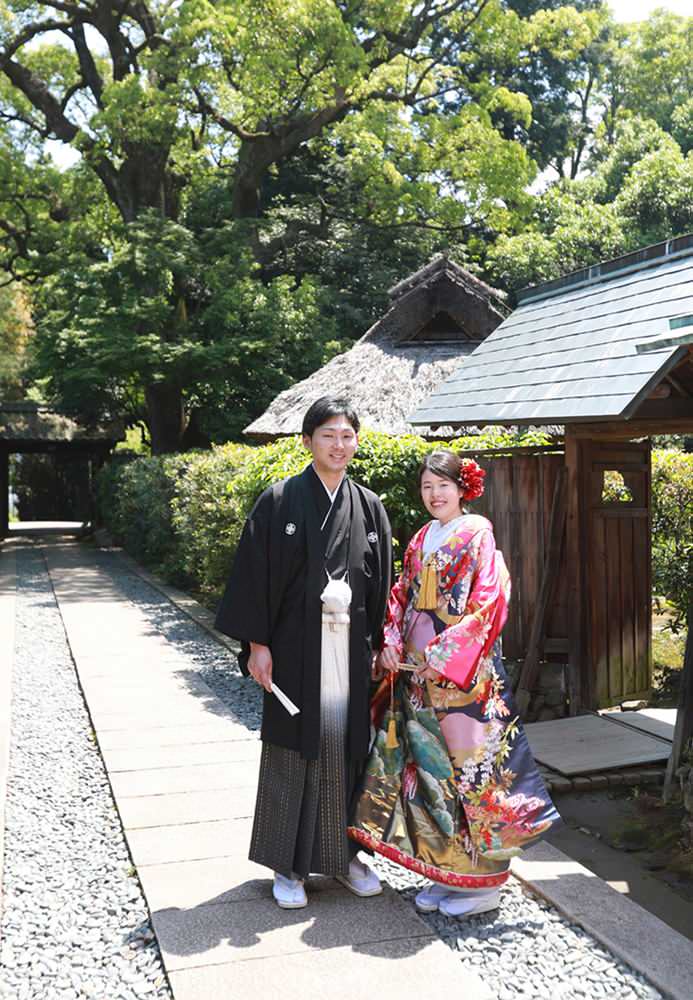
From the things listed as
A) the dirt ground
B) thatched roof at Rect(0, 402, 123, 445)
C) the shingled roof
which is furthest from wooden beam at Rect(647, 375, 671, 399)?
thatched roof at Rect(0, 402, 123, 445)

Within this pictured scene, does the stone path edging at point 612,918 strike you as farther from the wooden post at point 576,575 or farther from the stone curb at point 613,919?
the wooden post at point 576,575

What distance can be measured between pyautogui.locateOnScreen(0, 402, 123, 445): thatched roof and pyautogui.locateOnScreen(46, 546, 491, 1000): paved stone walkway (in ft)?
55.3

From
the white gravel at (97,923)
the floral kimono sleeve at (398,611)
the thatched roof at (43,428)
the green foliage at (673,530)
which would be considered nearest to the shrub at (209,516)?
the green foliage at (673,530)

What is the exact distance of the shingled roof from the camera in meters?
5.11

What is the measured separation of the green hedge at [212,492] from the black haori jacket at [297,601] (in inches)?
142

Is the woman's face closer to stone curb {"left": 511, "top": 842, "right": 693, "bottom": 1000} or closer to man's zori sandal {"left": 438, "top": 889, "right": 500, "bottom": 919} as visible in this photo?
man's zori sandal {"left": 438, "top": 889, "right": 500, "bottom": 919}

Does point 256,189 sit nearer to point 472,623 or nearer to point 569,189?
point 569,189

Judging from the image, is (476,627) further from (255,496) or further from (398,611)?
(255,496)

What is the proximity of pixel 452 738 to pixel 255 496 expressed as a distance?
5297 millimetres

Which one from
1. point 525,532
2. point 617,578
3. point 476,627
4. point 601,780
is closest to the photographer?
point 476,627

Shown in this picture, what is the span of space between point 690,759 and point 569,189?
24195 mm

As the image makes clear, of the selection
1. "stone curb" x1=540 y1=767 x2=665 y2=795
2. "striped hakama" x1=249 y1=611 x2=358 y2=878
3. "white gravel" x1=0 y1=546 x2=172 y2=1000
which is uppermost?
"striped hakama" x1=249 y1=611 x2=358 y2=878

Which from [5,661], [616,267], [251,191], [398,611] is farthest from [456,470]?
[251,191]

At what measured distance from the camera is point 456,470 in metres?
3.69
